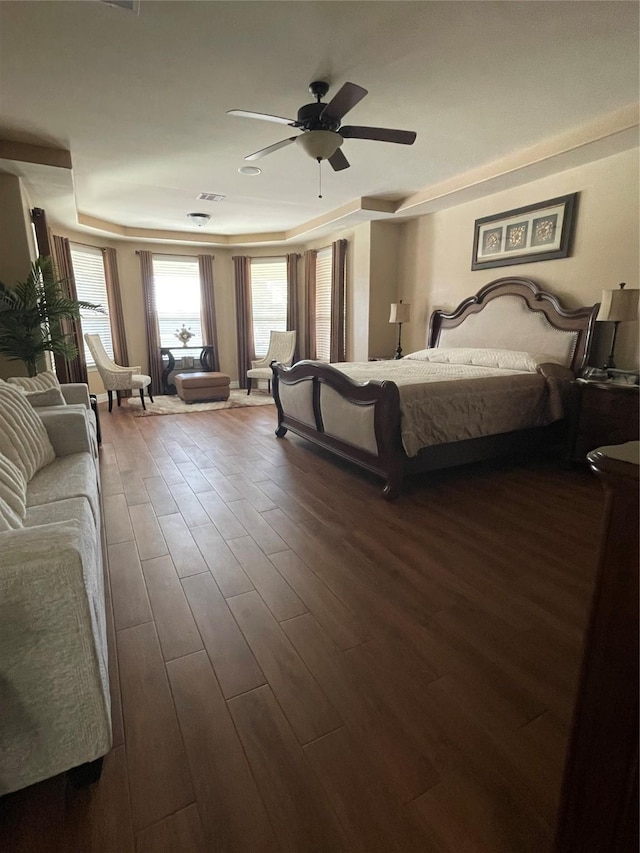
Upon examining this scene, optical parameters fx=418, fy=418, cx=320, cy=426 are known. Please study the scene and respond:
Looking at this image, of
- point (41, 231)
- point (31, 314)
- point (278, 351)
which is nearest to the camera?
point (31, 314)

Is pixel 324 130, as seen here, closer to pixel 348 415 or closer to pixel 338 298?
pixel 348 415

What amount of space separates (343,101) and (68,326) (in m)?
5.02

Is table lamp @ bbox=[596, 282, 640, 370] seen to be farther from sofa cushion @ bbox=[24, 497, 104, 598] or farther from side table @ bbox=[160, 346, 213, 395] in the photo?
side table @ bbox=[160, 346, 213, 395]

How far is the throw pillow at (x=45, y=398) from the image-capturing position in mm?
2932

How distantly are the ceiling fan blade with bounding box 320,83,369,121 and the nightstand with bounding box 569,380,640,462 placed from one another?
8.51 feet

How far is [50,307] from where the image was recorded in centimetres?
404

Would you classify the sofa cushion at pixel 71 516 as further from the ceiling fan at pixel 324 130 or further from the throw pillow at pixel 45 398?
the ceiling fan at pixel 324 130

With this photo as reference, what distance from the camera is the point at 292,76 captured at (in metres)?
2.52

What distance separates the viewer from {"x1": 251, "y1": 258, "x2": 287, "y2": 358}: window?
756 cm

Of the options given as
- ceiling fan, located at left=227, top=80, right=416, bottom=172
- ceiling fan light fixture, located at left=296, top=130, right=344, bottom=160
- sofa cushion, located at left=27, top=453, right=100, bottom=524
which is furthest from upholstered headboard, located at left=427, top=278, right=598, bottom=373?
sofa cushion, located at left=27, top=453, right=100, bottom=524

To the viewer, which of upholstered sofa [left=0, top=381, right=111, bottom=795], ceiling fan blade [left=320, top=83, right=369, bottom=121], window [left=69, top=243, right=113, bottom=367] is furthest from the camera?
window [left=69, top=243, right=113, bottom=367]

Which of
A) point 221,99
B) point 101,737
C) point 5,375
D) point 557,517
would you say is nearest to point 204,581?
point 101,737

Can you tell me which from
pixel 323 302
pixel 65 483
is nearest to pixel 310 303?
pixel 323 302

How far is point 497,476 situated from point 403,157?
295 cm
